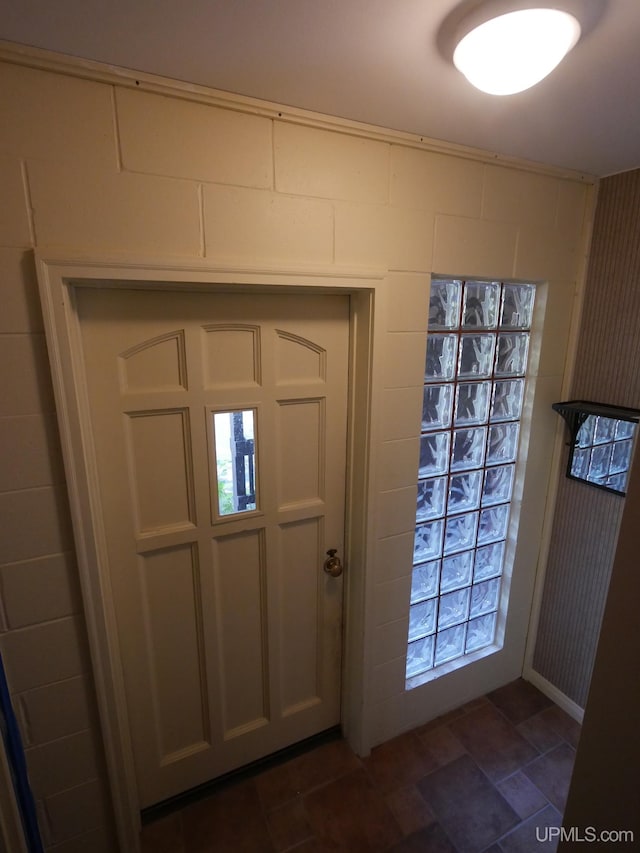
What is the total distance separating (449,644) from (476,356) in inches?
52.6

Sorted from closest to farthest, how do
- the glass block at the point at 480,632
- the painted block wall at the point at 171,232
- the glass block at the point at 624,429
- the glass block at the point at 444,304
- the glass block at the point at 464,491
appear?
1. the painted block wall at the point at 171,232
2. the glass block at the point at 444,304
3. the glass block at the point at 624,429
4. the glass block at the point at 464,491
5. the glass block at the point at 480,632

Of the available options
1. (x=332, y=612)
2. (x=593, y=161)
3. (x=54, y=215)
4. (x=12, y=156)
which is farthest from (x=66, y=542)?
(x=593, y=161)

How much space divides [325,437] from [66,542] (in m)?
0.86

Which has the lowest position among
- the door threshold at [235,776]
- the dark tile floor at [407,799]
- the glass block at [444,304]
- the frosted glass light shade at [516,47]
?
the dark tile floor at [407,799]

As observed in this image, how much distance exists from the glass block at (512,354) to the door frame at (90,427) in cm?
66

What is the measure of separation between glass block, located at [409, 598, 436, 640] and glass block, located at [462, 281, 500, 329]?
3.93 feet

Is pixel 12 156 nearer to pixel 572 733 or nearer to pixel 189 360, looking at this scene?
pixel 189 360

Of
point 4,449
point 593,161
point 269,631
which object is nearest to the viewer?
point 4,449

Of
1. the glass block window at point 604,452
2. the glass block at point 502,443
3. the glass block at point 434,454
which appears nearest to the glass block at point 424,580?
the glass block at point 434,454

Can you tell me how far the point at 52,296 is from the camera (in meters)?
1.02

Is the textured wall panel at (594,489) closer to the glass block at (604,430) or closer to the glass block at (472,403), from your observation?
the glass block at (604,430)

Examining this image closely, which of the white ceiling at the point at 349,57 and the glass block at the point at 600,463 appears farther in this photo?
the glass block at the point at 600,463

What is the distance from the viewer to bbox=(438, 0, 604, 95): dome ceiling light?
755 millimetres

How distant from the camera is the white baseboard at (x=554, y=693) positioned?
2.00m
